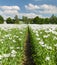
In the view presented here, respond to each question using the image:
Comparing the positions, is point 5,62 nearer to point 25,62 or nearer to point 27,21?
point 25,62

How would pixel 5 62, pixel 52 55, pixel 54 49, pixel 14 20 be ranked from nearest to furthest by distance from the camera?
pixel 5 62
pixel 52 55
pixel 54 49
pixel 14 20

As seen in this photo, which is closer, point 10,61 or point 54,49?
point 10,61

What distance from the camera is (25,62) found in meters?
10.4

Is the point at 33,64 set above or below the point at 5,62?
below

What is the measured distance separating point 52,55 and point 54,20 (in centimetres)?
8287

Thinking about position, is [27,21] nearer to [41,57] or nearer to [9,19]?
[9,19]

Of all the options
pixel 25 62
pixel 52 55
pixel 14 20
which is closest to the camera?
pixel 52 55

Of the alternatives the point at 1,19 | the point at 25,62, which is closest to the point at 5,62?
the point at 25,62

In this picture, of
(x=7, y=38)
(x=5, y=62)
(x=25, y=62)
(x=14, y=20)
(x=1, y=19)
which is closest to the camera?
(x=5, y=62)

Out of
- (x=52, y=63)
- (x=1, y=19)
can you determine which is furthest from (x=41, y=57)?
(x=1, y=19)

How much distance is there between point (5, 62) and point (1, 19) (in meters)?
83.4

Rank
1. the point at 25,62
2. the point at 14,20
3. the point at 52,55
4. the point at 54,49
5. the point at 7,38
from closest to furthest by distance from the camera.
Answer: the point at 52,55
the point at 54,49
the point at 25,62
the point at 7,38
the point at 14,20

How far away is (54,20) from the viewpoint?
3568 inches

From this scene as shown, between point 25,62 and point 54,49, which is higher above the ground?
point 54,49
